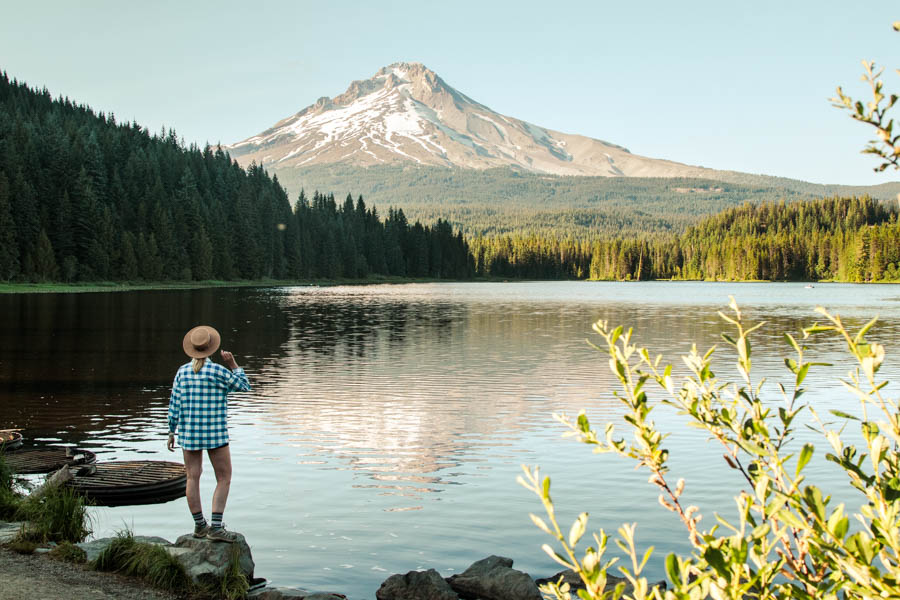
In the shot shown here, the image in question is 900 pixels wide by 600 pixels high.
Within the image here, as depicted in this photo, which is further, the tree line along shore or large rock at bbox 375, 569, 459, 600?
the tree line along shore

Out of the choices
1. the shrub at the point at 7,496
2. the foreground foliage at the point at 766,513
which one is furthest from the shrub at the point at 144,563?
the foreground foliage at the point at 766,513

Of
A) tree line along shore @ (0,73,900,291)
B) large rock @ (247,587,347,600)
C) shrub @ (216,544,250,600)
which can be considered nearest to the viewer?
large rock @ (247,587,347,600)

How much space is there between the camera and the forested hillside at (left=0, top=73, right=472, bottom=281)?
9566 centimetres

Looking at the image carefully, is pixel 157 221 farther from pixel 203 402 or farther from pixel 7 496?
pixel 203 402

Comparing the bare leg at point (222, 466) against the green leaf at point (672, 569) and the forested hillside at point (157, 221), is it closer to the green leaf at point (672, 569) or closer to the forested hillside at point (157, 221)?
the green leaf at point (672, 569)

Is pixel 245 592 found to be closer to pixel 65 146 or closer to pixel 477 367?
pixel 477 367

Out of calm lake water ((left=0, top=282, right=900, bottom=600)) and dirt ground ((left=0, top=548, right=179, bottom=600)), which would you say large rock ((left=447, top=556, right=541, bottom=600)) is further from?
dirt ground ((left=0, top=548, right=179, bottom=600))

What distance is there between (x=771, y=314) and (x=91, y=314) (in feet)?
160

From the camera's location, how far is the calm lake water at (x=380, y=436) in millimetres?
11336

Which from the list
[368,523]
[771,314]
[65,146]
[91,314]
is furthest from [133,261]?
[368,523]

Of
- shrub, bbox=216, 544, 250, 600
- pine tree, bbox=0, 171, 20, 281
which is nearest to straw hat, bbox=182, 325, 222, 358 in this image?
shrub, bbox=216, 544, 250, 600

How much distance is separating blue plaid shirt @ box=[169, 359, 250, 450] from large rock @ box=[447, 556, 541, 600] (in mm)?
3353

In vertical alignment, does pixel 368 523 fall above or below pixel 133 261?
below

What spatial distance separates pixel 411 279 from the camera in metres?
190
